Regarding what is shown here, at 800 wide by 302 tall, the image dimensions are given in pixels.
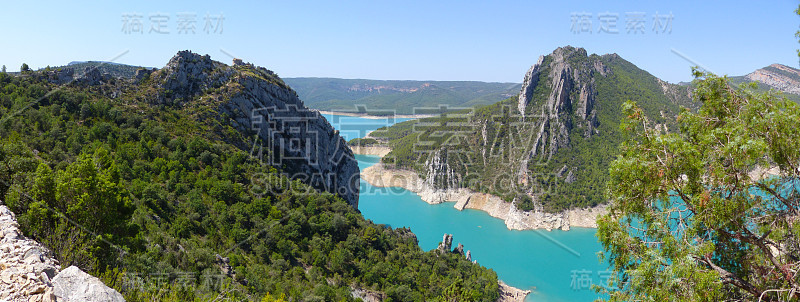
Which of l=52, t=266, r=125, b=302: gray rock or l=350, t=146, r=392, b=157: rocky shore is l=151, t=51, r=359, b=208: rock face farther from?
l=350, t=146, r=392, b=157: rocky shore

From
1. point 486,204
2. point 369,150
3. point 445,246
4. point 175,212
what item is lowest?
point 486,204

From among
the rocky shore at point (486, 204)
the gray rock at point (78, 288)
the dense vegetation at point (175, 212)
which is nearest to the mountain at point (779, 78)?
the rocky shore at point (486, 204)

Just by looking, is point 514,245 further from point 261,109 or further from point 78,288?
point 78,288

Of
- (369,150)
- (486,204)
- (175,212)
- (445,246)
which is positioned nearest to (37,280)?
(175,212)

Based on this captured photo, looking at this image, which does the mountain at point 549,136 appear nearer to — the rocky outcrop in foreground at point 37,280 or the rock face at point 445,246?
the rock face at point 445,246

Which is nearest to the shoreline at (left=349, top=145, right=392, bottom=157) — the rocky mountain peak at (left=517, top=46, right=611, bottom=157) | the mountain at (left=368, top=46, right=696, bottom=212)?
the mountain at (left=368, top=46, right=696, bottom=212)

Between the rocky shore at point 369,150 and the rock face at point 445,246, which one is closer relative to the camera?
the rock face at point 445,246
